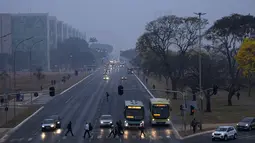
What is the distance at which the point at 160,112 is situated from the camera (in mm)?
45156

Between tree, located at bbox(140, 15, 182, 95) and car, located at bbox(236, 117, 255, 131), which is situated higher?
tree, located at bbox(140, 15, 182, 95)

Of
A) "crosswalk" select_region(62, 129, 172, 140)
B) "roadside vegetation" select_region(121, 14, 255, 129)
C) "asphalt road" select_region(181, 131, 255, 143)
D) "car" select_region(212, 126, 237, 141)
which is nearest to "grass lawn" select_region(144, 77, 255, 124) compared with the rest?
"roadside vegetation" select_region(121, 14, 255, 129)

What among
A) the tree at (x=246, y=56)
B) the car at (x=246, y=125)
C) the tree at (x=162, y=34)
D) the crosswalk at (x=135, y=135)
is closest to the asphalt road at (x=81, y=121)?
the crosswalk at (x=135, y=135)

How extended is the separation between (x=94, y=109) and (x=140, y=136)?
2343 cm

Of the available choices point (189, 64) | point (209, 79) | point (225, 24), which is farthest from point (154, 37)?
point (209, 79)

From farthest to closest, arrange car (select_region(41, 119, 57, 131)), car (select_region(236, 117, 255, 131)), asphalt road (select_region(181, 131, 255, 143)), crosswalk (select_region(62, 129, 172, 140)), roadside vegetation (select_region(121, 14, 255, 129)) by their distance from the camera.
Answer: roadside vegetation (select_region(121, 14, 255, 129)) → car (select_region(41, 119, 57, 131)) → car (select_region(236, 117, 255, 131)) → crosswalk (select_region(62, 129, 172, 140)) → asphalt road (select_region(181, 131, 255, 143))

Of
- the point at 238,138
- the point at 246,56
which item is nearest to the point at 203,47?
the point at 246,56

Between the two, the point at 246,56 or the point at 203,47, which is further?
the point at 203,47

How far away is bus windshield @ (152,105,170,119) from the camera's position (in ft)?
148

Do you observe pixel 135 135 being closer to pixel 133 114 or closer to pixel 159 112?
pixel 133 114

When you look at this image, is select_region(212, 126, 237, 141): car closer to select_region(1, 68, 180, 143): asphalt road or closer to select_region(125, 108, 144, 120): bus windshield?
select_region(1, 68, 180, 143): asphalt road

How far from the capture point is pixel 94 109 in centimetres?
6128

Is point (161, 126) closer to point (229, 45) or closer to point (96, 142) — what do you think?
point (96, 142)

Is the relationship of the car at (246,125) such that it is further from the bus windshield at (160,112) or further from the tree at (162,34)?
the tree at (162,34)
